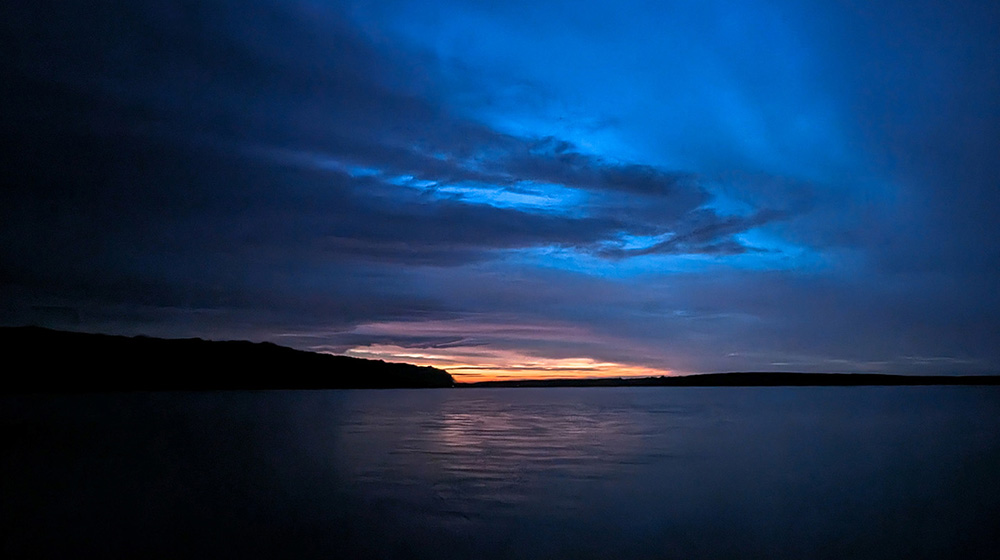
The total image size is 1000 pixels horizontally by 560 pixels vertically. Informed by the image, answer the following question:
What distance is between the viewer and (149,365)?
13800 centimetres

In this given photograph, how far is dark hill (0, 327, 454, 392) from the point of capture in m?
121

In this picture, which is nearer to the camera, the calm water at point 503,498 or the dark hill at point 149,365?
the calm water at point 503,498

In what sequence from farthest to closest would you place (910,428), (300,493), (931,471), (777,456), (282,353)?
(282,353), (910,428), (777,456), (931,471), (300,493)

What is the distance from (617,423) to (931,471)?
68.1ft

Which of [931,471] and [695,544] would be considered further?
[931,471]

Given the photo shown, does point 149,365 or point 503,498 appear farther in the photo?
point 149,365

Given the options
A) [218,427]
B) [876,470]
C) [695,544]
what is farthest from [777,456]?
[218,427]

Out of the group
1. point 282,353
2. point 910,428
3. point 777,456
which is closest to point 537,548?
point 777,456

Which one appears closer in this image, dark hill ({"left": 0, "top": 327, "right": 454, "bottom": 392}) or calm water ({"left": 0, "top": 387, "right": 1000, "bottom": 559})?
calm water ({"left": 0, "top": 387, "right": 1000, "bottom": 559})

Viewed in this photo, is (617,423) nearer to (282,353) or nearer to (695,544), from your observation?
(695,544)

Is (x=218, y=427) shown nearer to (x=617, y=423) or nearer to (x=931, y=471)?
(x=617, y=423)

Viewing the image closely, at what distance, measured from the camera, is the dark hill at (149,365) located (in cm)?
12135

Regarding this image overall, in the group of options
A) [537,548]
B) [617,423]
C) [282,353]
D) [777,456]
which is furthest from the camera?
[282,353]

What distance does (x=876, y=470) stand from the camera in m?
19.3
